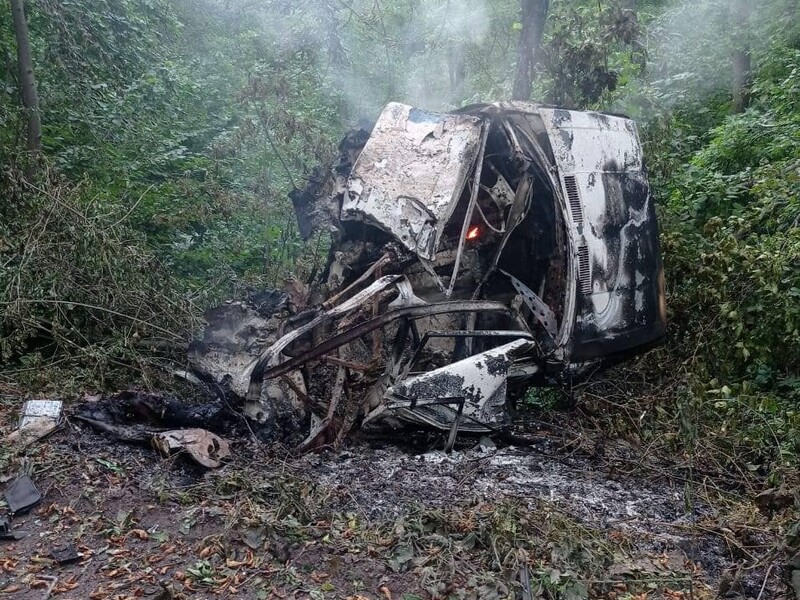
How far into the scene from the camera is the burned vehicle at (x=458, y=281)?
178 inches

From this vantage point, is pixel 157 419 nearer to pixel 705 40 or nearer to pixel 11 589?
pixel 11 589

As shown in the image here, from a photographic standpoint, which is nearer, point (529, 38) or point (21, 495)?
point (21, 495)

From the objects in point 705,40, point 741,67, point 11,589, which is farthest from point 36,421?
point 705,40

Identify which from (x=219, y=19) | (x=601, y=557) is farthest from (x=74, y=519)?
(x=219, y=19)

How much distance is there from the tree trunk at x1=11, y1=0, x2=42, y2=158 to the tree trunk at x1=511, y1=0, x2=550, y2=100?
484 centimetres

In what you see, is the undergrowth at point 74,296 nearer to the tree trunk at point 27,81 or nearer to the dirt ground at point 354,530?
the dirt ground at point 354,530

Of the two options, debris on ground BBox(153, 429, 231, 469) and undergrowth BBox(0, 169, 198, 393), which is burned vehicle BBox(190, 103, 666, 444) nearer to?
debris on ground BBox(153, 429, 231, 469)

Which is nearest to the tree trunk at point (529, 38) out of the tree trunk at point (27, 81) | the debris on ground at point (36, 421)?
the tree trunk at point (27, 81)

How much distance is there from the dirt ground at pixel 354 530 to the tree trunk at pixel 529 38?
4719 mm

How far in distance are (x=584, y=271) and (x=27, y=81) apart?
544cm

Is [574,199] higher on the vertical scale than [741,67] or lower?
lower

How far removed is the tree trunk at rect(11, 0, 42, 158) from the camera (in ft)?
21.6

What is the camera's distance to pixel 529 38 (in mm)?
7559

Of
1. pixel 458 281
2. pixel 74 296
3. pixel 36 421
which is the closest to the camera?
pixel 36 421
